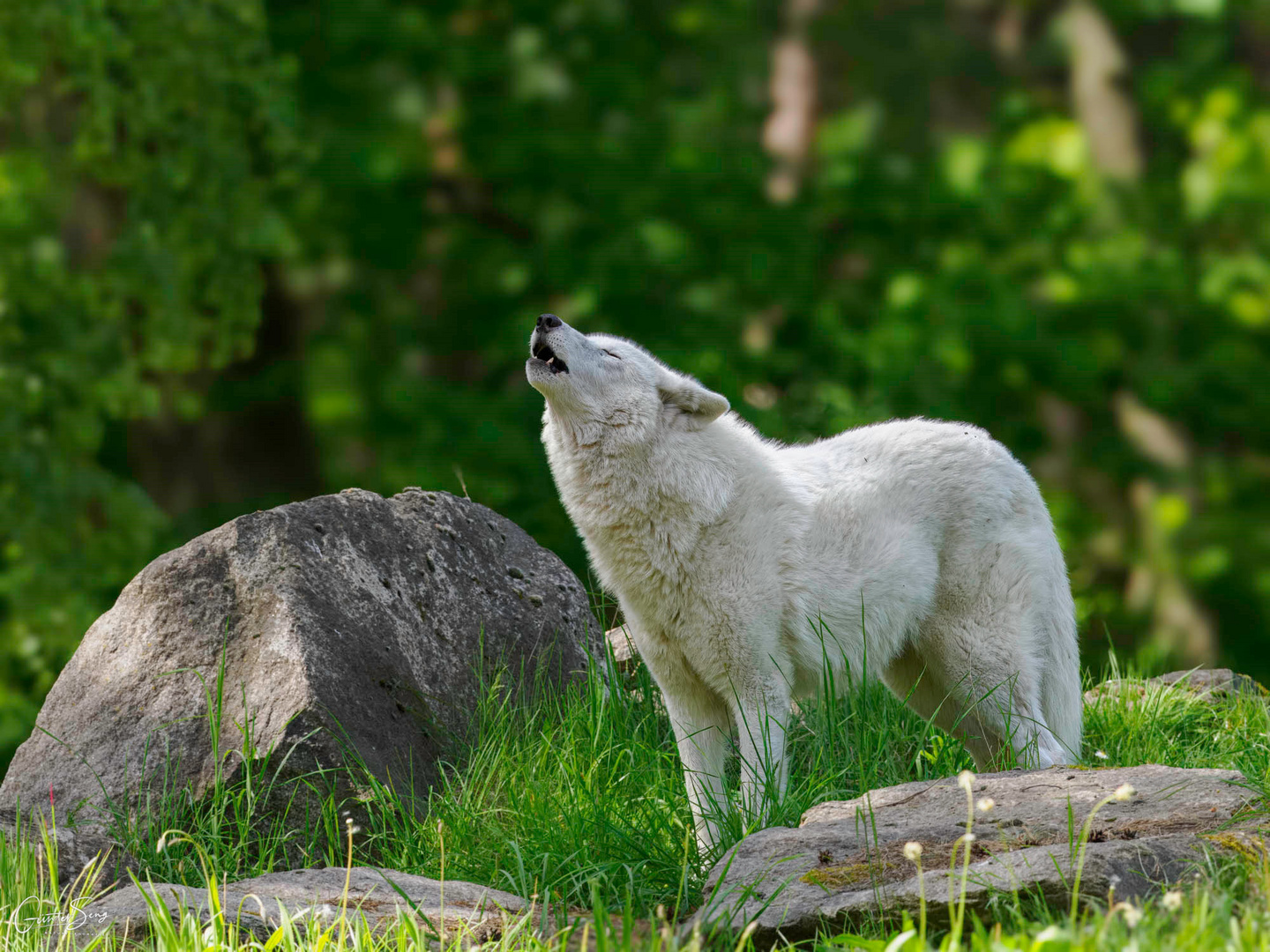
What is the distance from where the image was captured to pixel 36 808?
481 centimetres

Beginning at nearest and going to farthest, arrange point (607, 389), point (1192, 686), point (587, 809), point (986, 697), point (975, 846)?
point (975, 846) < point (587, 809) < point (607, 389) < point (986, 697) < point (1192, 686)

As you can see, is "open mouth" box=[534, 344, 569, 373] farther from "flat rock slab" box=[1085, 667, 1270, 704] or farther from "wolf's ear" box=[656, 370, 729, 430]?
"flat rock slab" box=[1085, 667, 1270, 704]

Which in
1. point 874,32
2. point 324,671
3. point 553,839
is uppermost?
point 874,32

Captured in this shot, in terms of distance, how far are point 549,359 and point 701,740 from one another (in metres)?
1.51

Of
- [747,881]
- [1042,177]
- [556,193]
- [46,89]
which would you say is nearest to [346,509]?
[747,881]

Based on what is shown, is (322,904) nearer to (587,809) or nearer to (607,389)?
(587,809)

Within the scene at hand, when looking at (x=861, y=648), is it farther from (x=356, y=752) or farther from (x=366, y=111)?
(x=366, y=111)

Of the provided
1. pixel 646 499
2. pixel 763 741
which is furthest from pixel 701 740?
pixel 646 499

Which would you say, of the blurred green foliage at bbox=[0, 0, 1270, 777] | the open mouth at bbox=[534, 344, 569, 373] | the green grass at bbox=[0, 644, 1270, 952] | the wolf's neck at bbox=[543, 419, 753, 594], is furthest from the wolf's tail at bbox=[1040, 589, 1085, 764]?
the blurred green foliage at bbox=[0, 0, 1270, 777]

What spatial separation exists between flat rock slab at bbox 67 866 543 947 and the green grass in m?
0.10

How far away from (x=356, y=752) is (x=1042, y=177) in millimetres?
10218

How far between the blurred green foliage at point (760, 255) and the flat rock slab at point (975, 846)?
6404mm

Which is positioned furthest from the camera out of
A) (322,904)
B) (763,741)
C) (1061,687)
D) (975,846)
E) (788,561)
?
(1061,687)

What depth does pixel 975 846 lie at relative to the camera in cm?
354
